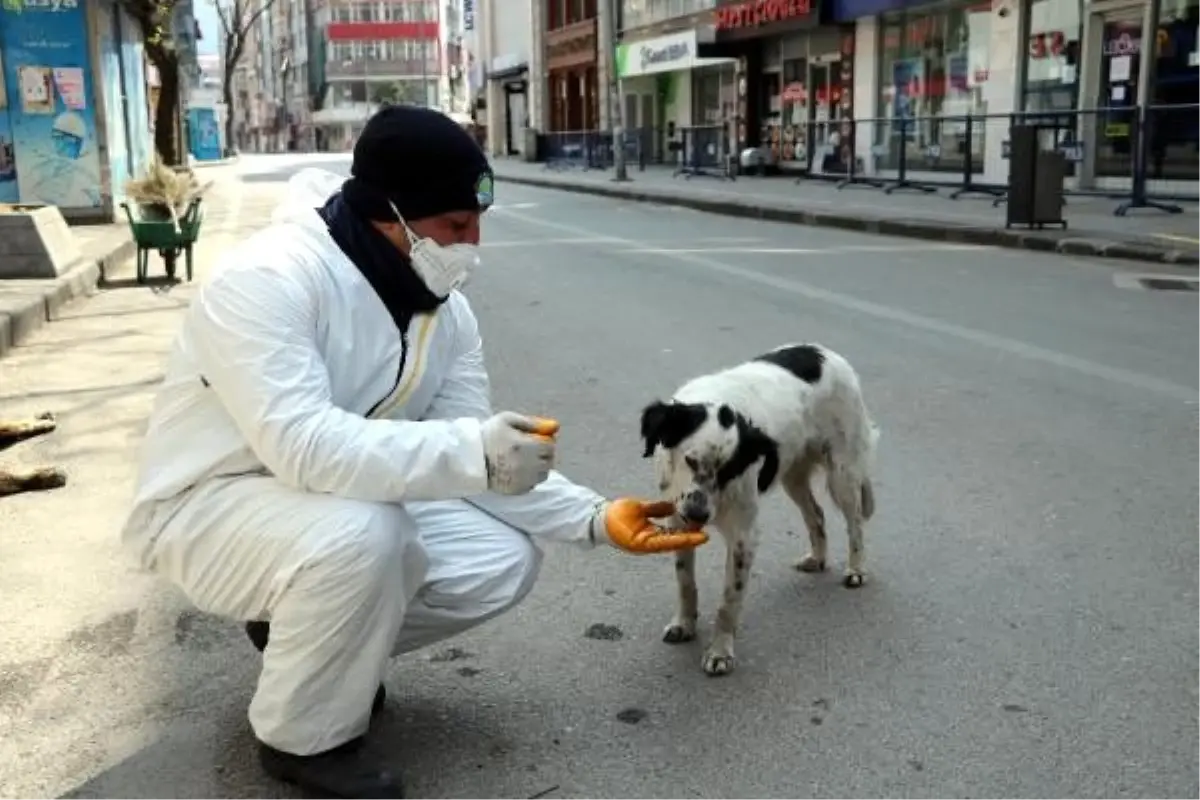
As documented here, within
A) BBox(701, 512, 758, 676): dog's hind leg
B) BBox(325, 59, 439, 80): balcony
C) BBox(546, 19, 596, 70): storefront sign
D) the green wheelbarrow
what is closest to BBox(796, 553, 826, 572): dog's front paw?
BBox(701, 512, 758, 676): dog's hind leg

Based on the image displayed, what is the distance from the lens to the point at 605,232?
17234 millimetres

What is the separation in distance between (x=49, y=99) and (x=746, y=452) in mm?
17022

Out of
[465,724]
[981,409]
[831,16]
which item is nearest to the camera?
[465,724]

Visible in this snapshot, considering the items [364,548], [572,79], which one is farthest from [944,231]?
[572,79]

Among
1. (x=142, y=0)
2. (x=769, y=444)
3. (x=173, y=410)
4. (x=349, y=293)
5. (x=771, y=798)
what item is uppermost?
(x=142, y=0)

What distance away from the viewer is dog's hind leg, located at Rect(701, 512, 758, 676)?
3.61 meters

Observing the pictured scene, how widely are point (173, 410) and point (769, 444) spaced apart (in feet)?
5.36

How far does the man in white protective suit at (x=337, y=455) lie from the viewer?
2.70 meters

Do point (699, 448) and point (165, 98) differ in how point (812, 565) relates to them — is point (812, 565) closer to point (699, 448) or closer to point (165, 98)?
point (699, 448)

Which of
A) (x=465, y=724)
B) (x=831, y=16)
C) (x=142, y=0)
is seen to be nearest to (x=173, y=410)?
(x=465, y=724)

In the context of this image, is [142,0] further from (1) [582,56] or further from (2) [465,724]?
(1) [582,56]

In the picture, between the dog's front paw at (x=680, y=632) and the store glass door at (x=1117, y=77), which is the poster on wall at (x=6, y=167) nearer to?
the store glass door at (x=1117, y=77)

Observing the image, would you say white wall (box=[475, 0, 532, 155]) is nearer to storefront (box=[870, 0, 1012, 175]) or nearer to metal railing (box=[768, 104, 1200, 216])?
storefront (box=[870, 0, 1012, 175])

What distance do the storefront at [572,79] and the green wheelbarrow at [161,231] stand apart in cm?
3116
